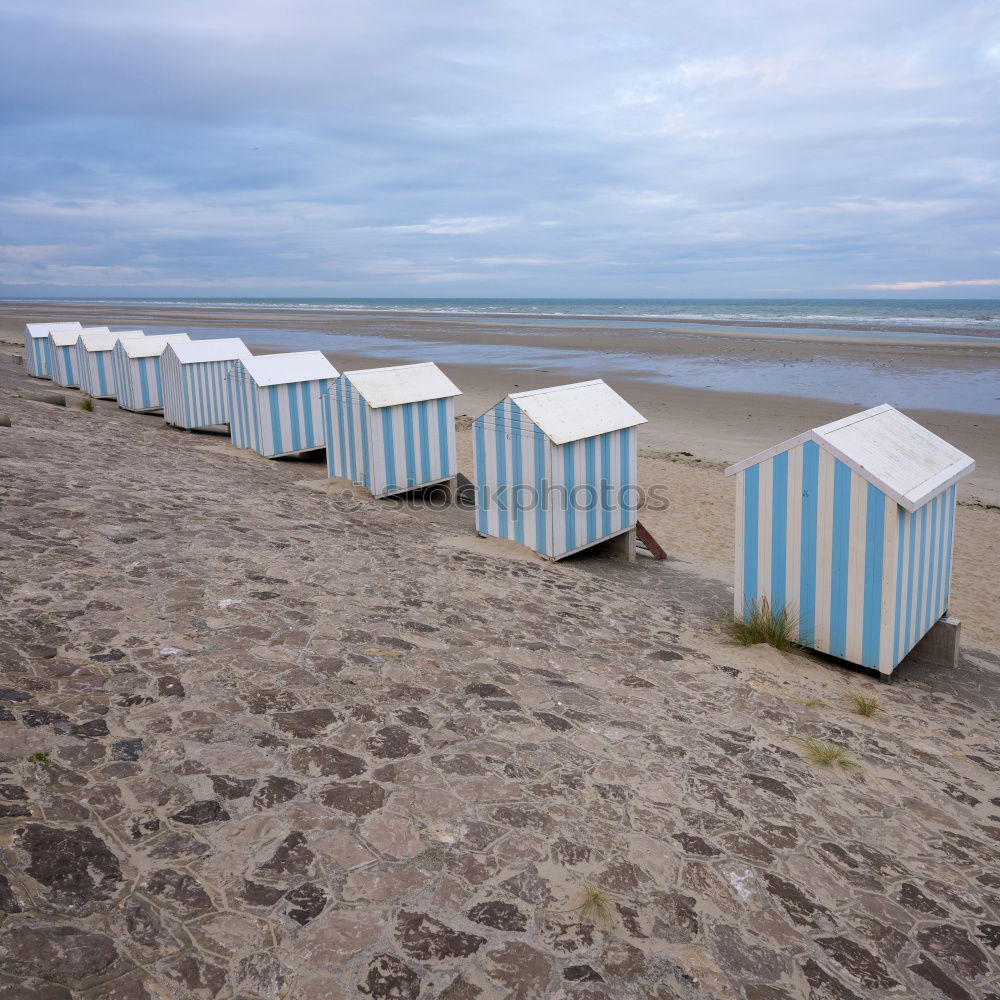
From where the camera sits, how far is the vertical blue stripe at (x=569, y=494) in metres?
9.97

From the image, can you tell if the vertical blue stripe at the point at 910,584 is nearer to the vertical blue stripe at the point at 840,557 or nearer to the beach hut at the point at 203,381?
the vertical blue stripe at the point at 840,557

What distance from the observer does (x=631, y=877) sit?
13.2 ft

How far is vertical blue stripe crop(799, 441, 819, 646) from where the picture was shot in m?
7.16

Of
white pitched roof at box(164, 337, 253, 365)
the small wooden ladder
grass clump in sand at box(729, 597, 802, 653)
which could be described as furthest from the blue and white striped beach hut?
grass clump in sand at box(729, 597, 802, 653)

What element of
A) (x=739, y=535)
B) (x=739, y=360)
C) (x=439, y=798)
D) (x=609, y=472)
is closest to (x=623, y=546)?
(x=609, y=472)

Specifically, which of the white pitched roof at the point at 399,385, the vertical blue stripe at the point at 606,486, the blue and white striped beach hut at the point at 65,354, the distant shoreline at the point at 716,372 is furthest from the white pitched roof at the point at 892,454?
the blue and white striped beach hut at the point at 65,354

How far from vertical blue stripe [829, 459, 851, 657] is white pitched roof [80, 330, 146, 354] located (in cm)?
1927

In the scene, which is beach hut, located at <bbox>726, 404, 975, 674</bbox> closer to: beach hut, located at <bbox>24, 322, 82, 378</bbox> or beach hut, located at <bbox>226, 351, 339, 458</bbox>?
beach hut, located at <bbox>226, 351, 339, 458</bbox>

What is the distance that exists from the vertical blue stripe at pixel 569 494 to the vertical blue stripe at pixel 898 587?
3.99 meters

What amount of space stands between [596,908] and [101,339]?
22.7 meters

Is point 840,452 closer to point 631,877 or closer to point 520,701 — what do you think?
point 520,701

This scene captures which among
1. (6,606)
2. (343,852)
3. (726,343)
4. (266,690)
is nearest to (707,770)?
(343,852)

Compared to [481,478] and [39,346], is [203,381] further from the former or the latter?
[39,346]

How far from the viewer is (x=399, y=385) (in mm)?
13141
